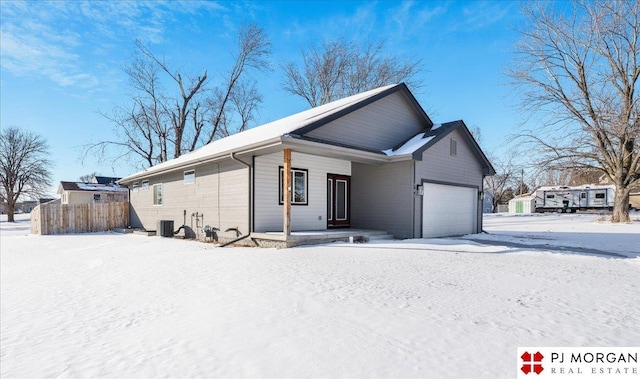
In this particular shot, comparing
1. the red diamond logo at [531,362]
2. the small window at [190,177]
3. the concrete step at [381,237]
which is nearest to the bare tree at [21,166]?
the small window at [190,177]

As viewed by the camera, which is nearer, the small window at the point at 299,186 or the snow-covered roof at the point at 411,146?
the small window at the point at 299,186

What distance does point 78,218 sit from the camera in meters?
17.1

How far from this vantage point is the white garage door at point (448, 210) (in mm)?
11594

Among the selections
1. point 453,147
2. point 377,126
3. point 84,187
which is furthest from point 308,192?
point 84,187

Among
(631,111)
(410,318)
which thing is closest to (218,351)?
(410,318)

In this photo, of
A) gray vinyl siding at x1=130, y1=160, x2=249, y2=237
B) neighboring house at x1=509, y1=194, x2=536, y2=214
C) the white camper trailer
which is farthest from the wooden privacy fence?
neighboring house at x1=509, y1=194, x2=536, y2=214

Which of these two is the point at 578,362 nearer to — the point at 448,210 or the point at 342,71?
the point at 448,210

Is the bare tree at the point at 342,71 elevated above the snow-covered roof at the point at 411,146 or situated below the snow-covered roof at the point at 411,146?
above

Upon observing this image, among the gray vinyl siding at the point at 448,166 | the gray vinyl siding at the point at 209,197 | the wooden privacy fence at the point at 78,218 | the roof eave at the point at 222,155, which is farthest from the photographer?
the wooden privacy fence at the point at 78,218

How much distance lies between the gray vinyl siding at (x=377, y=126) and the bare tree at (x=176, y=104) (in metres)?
16.3

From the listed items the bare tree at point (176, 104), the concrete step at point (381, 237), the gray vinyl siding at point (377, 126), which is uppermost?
the bare tree at point (176, 104)

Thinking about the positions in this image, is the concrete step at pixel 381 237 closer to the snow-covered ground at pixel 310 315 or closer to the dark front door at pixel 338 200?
the dark front door at pixel 338 200

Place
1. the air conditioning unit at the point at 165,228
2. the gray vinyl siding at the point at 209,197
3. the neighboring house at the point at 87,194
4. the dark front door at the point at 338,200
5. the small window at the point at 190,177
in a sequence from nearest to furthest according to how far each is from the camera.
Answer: the gray vinyl siding at the point at 209,197 < the dark front door at the point at 338,200 < the small window at the point at 190,177 < the air conditioning unit at the point at 165,228 < the neighboring house at the point at 87,194

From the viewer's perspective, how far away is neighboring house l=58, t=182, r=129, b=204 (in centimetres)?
2875
